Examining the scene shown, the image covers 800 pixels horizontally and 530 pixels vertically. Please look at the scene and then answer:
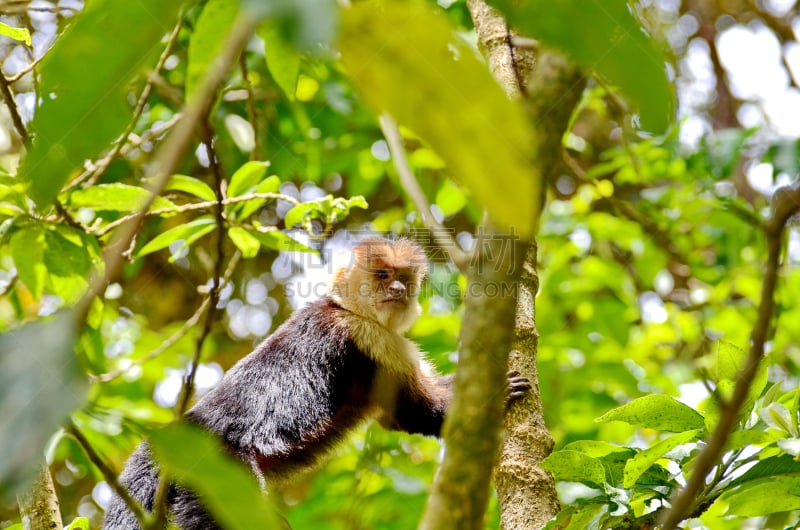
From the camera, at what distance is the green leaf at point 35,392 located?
0.77m

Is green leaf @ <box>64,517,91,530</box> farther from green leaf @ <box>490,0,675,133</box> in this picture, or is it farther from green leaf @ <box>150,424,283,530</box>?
green leaf @ <box>490,0,675,133</box>

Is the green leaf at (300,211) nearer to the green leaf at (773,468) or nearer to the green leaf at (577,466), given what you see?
the green leaf at (577,466)

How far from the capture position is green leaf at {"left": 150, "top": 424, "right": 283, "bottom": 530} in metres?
0.89

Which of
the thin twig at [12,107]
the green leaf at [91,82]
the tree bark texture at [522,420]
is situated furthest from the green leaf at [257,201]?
the green leaf at [91,82]

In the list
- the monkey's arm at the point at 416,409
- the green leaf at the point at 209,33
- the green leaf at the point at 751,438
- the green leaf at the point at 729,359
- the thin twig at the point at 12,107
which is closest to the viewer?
the green leaf at the point at 209,33

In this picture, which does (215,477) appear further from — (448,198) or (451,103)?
(448,198)

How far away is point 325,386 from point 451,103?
123 inches

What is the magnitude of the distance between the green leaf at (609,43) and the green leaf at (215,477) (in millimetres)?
634

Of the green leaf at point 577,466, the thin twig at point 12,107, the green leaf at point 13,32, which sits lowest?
the green leaf at point 577,466

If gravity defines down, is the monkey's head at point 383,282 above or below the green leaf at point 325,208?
below

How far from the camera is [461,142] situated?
0.77 metres

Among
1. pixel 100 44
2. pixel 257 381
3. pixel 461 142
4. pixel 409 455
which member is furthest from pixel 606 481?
pixel 409 455

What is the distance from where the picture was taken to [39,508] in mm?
2537

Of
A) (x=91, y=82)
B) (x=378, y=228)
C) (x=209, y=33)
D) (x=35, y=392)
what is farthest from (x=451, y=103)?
(x=378, y=228)
